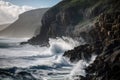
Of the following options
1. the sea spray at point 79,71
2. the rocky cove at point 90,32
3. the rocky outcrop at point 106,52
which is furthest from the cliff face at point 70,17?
the sea spray at point 79,71

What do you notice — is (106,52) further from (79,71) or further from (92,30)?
(92,30)

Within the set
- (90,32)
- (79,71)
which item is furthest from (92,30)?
(79,71)

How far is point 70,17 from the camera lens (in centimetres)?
8956

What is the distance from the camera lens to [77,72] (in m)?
38.8

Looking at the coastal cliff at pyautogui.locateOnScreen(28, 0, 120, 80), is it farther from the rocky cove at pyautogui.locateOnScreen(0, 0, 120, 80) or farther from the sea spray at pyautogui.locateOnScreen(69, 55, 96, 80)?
the sea spray at pyautogui.locateOnScreen(69, 55, 96, 80)

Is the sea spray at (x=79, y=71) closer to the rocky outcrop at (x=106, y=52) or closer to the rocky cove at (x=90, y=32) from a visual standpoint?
the rocky cove at (x=90, y=32)

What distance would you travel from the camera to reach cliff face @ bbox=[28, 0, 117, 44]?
263 feet

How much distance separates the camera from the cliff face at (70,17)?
3162 inches

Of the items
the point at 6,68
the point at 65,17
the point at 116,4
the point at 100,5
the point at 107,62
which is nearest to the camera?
the point at 107,62

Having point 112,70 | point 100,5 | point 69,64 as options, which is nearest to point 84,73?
point 112,70

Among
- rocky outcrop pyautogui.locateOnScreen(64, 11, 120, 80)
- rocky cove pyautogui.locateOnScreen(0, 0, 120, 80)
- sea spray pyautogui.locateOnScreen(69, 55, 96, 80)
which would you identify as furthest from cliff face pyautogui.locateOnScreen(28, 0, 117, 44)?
sea spray pyautogui.locateOnScreen(69, 55, 96, 80)

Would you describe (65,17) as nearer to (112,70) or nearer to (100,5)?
(100,5)

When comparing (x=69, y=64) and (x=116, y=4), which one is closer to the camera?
(x=69, y=64)

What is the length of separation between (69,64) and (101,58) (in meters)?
8.85
